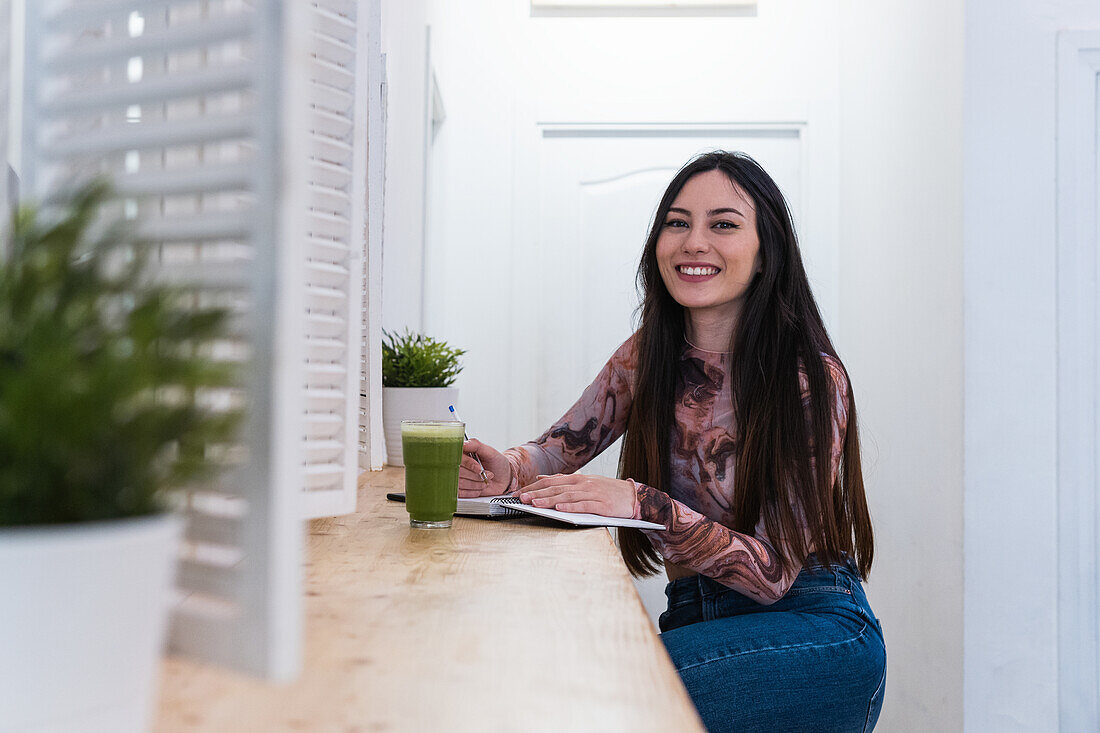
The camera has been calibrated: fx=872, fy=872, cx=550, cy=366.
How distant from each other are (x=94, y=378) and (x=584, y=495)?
848mm

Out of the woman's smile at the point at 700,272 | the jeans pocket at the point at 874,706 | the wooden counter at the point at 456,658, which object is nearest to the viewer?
the wooden counter at the point at 456,658

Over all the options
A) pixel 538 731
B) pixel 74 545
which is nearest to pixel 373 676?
pixel 538 731

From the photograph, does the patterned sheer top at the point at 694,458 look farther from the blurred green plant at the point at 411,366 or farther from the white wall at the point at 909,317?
the white wall at the point at 909,317

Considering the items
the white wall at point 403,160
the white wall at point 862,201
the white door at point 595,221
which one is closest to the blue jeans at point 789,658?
the white wall at point 862,201

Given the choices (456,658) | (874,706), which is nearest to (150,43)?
(456,658)

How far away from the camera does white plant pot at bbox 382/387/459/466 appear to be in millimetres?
1659

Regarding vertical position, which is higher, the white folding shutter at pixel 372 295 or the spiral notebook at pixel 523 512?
the white folding shutter at pixel 372 295

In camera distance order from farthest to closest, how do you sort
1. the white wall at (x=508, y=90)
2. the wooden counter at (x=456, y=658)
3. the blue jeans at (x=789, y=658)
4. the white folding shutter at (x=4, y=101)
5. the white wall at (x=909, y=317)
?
the white wall at (x=508, y=90), the white wall at (x=909, y=317), the blue jeans at (x=789, y=658), the white folding shutter at (x=4, y=101), the wooden counter at (x=456, y=658)

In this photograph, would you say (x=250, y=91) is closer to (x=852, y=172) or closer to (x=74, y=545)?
(x=74, y=545)

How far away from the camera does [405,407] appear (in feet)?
5.46

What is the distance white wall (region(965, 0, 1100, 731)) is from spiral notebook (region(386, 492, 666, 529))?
44.0 inches

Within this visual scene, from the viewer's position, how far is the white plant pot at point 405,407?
1659mm

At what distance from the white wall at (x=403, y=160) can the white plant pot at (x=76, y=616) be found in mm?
1559

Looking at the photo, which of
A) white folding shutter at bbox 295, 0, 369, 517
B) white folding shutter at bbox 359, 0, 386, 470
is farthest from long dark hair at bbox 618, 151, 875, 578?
white folding shutter at bbox 295, 0, 369, 517
